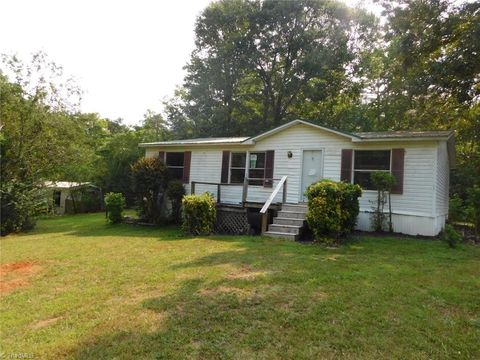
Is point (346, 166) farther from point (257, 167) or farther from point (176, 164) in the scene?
point (176, 164)

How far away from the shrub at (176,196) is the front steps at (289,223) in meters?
4.53

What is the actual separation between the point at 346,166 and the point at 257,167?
341 cm

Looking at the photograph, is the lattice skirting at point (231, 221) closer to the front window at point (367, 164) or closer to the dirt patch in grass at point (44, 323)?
the front window at point (367, 164)

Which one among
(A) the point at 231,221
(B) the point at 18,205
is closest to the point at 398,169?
(A) the point at 231,221

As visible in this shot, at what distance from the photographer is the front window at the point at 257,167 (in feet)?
41.5

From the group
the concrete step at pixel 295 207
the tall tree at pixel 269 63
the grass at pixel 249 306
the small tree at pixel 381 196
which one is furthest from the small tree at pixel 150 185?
the tall tree at pixel 269 63

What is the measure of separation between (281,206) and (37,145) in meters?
11.6

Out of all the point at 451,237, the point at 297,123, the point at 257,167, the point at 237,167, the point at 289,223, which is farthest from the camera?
the point at 237,167

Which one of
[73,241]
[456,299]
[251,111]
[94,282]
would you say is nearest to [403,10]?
[456,299]

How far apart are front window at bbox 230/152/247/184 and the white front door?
253cm

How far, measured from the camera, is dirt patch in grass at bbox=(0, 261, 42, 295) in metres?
5.48

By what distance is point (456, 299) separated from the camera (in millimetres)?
4289

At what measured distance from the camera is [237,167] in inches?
518

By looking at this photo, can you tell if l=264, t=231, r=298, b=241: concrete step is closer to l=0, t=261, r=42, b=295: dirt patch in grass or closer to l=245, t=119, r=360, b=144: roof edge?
l=245, t=119, r=360, b=144: roof edge
